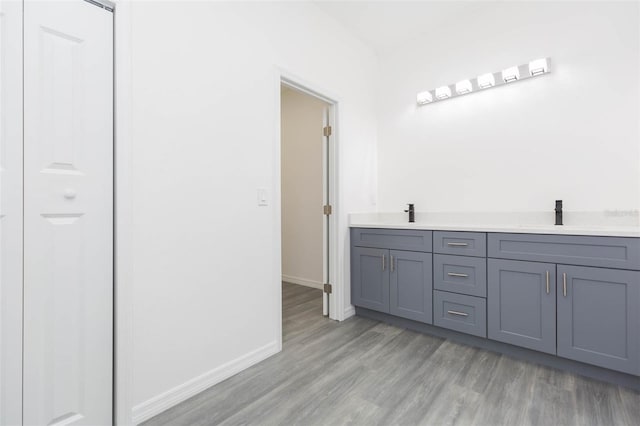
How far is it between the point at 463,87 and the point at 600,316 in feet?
6.49

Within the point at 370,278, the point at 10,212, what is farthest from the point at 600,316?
the point at 10,212

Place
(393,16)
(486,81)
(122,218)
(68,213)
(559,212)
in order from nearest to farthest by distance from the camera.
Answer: (68,213) < (122,218) < (559,212) < (486,81) < (393,16)

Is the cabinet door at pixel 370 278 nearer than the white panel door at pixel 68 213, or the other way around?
the white panel door at pixel 68 213

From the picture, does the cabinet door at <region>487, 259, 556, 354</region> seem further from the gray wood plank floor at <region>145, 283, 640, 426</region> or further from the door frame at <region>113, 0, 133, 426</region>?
the door frame at <region>113, 0, 133, 426</region>

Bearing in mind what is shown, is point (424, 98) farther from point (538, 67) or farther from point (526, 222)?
point (526, 222)

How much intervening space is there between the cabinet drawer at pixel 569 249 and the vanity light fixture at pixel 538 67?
1318mm

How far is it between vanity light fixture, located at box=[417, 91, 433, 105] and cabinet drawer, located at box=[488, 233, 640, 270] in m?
1.48

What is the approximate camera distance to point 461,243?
2240mm

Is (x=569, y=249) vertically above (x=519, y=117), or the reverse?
(x=519, y=117)

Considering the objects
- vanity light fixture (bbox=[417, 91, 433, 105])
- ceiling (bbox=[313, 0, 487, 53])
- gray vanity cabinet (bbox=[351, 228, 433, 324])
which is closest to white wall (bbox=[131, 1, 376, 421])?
ceiling (bbox=[313, 0, 487, 53])

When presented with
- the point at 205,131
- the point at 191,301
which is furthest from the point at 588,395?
the point at 205,131

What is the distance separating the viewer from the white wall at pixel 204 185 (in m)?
1.49

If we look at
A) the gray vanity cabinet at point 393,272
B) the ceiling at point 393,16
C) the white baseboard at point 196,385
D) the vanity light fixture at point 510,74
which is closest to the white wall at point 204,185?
the white baseboard at point 196,385

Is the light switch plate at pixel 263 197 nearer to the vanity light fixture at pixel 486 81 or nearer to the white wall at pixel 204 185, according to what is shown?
the white wall at pixel 204 185
